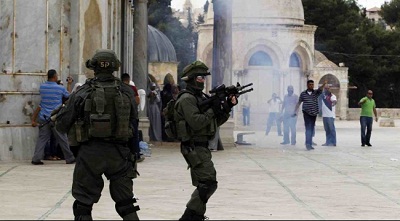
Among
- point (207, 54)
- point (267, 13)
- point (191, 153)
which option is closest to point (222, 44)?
point (191, 153)

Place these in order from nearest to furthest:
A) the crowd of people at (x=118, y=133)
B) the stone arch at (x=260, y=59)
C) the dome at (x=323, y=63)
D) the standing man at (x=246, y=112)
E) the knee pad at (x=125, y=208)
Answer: the knee pad at (x=125, y=208) → the crowd of people at (x=118, y=133) → the standing man at (x=246, y=112) → the stone arch at (x=260, y=59) → the dome at (x=323, y=63)

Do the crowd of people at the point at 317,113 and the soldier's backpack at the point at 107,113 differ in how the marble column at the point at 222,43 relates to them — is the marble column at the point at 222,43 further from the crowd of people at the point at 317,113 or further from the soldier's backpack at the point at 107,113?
the soldier's backpack at the point at 107,113

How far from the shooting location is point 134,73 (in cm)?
2306

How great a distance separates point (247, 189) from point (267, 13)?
3186 cm

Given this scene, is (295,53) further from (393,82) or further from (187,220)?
(187,220)

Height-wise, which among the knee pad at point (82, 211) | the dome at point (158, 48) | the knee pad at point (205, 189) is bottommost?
the knee pad at point (82, 211)

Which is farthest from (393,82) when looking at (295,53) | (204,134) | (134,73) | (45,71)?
(204,134)

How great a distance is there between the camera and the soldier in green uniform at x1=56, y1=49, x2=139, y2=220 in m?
7.48

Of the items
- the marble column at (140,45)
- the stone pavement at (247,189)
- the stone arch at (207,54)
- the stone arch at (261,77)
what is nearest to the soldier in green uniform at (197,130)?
the stone pavement at (247,189)

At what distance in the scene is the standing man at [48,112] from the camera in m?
14.6

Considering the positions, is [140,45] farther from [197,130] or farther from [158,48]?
[158,48]

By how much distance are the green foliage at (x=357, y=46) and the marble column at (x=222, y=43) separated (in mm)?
48896

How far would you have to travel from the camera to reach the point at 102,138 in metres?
7.59

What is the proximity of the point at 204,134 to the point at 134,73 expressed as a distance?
14852 mm
